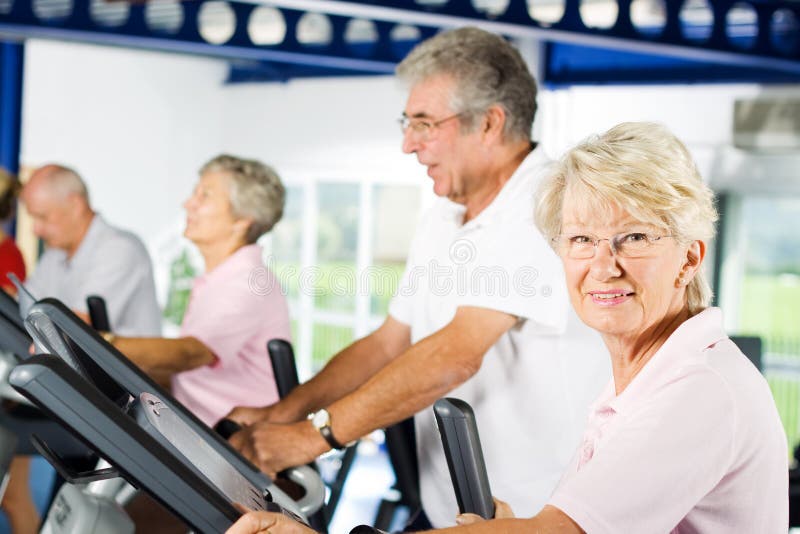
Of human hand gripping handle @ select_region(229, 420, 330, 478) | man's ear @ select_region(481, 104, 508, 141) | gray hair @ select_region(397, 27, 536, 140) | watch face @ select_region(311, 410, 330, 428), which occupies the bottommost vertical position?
human hand gripping handle @ select_region(229, 420, 330, 478)

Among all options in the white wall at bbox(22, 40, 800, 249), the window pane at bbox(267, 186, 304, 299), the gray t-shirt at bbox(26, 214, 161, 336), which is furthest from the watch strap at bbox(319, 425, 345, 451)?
the window pane at bbox(267, 186, 304, 299)

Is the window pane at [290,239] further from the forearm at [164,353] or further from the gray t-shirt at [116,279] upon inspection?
the forearm at [164,353]

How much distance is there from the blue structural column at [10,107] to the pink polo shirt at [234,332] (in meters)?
3.27

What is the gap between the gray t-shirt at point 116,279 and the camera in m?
3.51

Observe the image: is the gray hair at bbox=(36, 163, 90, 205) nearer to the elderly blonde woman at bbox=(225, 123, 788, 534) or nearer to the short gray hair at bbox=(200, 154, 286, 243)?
the short gray hair at bbox=(200, 154, 286, 243)

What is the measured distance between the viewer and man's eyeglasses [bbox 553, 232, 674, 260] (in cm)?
139

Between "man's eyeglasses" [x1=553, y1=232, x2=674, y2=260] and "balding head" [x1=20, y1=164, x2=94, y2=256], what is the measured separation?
2795mm

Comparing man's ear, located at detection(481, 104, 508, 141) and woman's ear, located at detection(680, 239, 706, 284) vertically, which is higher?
man's ear, located at detection(481, 104, 508, 141)

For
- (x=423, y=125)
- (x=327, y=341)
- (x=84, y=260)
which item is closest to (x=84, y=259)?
(x=84, y=260)

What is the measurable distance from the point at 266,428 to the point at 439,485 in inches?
22.3

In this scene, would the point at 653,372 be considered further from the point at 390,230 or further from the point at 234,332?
the point at 390,230

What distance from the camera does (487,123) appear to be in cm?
229

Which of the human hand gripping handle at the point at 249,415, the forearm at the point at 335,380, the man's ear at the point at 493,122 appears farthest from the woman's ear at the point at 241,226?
the man's ear at the point at 493,122

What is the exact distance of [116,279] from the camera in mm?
3508
